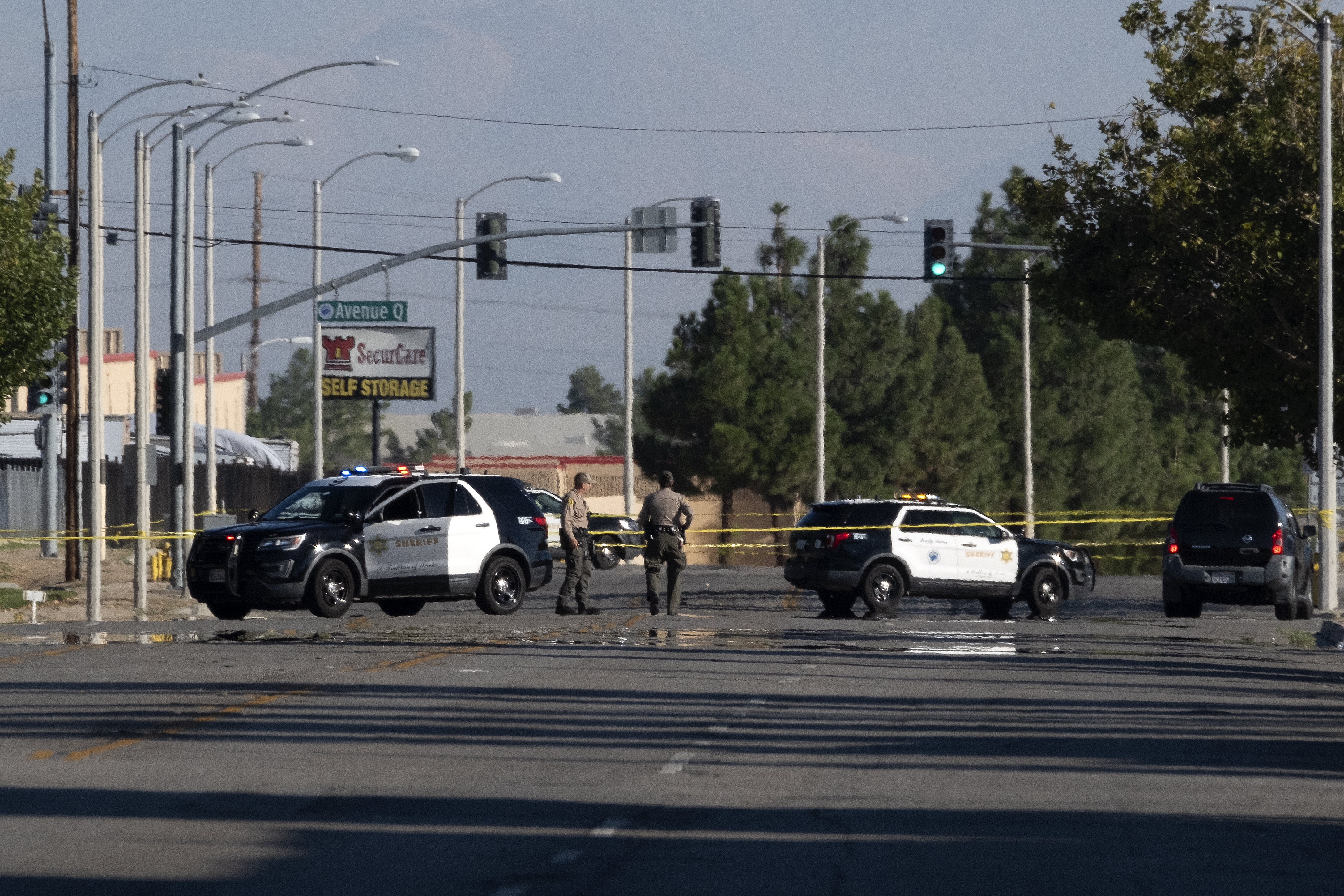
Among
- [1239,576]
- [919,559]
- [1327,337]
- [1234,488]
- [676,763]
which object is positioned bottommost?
[676,763]

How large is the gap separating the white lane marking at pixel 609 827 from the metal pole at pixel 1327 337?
769 inches

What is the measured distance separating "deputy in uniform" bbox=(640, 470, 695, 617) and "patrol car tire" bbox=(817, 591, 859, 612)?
2757 mm

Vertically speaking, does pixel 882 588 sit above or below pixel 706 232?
below

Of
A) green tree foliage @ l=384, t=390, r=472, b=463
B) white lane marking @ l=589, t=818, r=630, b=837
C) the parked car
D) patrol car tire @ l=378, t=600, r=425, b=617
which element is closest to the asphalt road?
white lane marking @ l=589, t=818, r=630, b=837

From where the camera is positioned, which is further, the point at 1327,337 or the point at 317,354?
the point at 317,354

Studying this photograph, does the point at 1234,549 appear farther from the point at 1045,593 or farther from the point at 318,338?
the point at 318,338

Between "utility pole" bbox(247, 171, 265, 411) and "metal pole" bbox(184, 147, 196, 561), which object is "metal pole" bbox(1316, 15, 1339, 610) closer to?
"metal pole" bbox(184, 147, 196, 561)

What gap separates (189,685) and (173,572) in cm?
1677

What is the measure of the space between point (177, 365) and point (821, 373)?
21.4m

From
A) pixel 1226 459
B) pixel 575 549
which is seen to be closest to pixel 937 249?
pixel 575 549

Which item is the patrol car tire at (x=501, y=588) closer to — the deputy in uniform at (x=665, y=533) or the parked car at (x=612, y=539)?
the deputy in uniform at (x=665, y=533)

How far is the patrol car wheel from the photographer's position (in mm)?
24734

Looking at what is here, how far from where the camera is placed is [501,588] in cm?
2677

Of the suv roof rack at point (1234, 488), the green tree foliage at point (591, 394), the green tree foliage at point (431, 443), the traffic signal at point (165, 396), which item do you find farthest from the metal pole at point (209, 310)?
the green tree foliage at point (591, 394)
